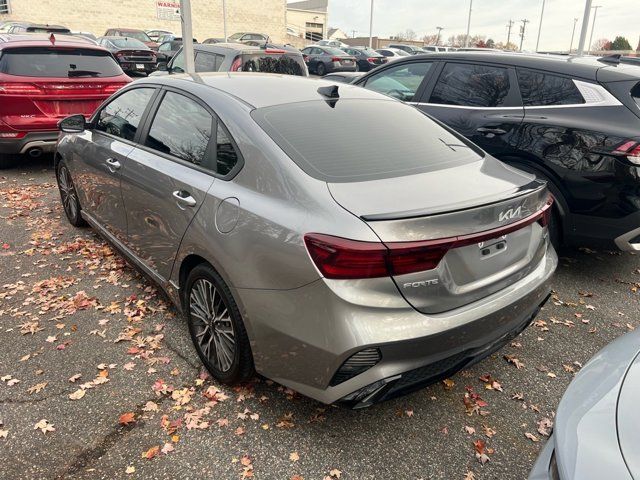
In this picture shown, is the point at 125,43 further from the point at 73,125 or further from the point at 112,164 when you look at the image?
the point at 112,164

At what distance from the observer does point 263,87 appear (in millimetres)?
3148

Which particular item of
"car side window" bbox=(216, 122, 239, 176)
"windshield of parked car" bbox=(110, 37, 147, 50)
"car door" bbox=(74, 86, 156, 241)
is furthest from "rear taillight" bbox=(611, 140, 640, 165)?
"windshield of parked car" bbox=(110, 37, 147, 50)

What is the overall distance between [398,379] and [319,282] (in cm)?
54

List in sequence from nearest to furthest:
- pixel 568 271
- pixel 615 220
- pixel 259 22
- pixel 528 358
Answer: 1. pixel 528 358
2. pixel 615 220
3. pixel 568 271
4. pixel 259 22

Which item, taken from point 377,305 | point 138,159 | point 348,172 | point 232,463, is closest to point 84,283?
point 138,159

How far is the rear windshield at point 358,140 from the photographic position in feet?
8.16

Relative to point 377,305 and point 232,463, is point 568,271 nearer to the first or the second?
point 377,305

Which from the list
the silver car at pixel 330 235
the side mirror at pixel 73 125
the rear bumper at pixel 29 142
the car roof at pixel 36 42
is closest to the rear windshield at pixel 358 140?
the silver car at pixel 330 235

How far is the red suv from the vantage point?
630 centimetres

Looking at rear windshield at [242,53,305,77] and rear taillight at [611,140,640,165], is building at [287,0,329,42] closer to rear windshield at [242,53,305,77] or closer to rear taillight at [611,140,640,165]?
rear windshield at [242,53,305,77]

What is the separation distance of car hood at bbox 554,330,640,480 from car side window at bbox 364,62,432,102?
13.5 feet

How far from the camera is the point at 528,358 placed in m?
3.17

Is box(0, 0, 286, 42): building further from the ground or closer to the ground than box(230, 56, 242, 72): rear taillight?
further from the ground

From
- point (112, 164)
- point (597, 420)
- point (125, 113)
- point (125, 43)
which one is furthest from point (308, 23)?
point (597, 420)
